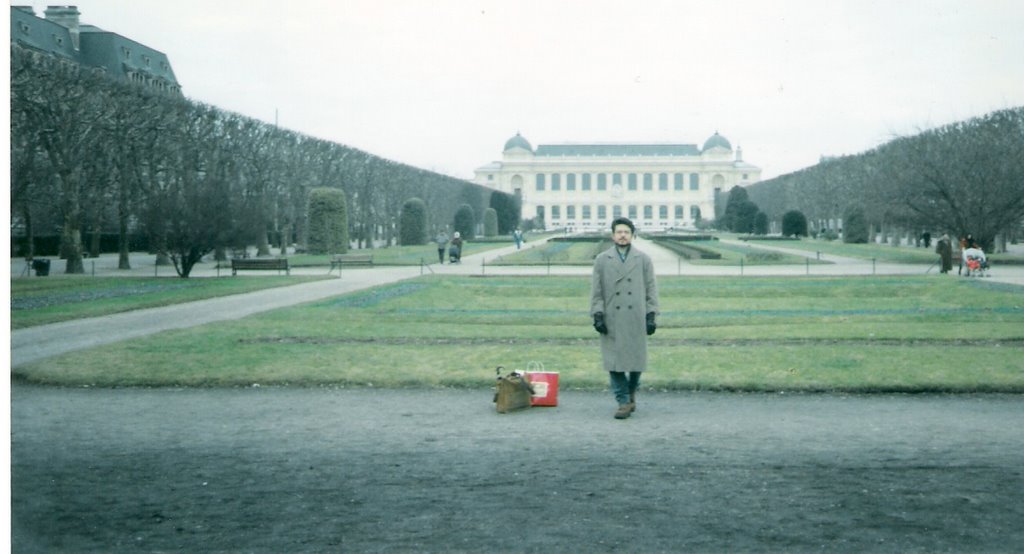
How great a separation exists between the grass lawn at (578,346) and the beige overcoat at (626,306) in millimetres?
1837

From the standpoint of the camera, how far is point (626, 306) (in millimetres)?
7961

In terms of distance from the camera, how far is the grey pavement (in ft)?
42.9

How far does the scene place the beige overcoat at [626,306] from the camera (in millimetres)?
7930

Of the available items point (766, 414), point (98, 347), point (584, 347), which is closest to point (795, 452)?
point (766, 414)

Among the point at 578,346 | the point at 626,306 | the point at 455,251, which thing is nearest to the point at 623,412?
the point at 626,306

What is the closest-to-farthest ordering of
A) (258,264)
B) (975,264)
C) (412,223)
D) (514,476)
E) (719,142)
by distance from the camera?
1. (514,476)
2. (975,264)
3. (258,264)
4. (412,223)
5. (719,142)

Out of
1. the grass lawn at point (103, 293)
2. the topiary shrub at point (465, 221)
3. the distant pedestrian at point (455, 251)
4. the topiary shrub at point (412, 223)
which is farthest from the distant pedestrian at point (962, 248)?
the topiary shrub at point (465, 221)

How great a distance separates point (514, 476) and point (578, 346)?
6.41 meters

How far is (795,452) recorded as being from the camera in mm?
6785

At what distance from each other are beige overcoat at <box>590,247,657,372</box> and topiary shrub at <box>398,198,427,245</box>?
1847 inches

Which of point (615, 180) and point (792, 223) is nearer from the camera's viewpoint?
point (792, 223)

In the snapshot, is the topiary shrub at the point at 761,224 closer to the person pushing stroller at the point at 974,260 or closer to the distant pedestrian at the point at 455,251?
the distant pedestrian at the point at 455,251

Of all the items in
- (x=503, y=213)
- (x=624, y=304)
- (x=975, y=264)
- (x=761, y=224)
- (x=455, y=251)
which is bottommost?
(x=975, y=264)

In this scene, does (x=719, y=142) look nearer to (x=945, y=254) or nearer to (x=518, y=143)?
(x=518, y=143)
